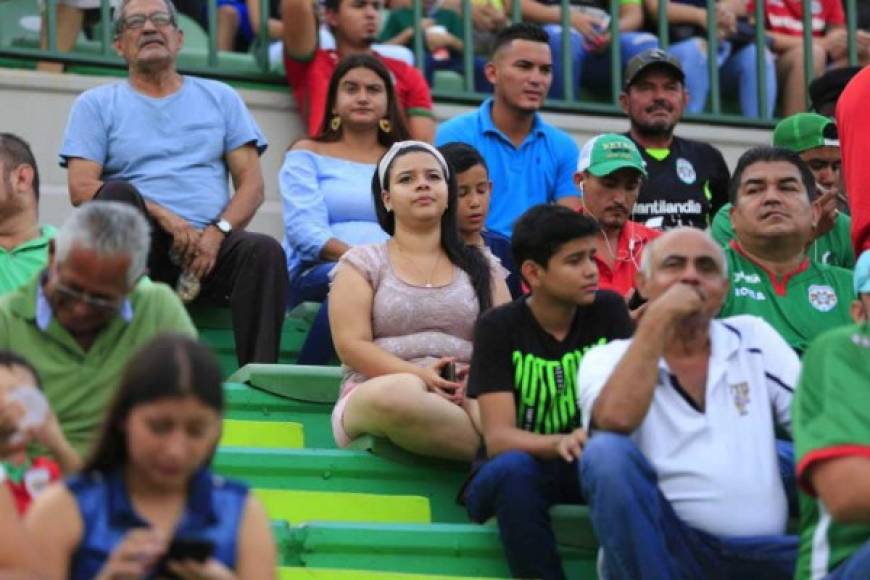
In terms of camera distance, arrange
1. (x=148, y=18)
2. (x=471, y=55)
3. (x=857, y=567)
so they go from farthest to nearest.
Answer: (x=471, y=55)
(x=148, y=18)
(x=857, y=567)

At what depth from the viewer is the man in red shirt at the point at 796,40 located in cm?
1151

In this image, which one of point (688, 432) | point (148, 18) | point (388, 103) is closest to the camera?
point (688, 432)

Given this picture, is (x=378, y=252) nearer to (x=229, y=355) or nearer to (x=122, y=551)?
(x=229, y=355)

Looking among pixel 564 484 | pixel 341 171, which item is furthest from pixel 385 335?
pixel 341 171

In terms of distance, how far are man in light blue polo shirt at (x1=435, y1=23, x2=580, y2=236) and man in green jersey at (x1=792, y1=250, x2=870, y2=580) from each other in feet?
11.1

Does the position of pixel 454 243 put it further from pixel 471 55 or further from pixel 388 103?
pixel 471 55

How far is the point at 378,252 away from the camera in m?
7.73

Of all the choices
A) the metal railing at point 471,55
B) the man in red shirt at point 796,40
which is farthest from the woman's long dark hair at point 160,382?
the man in red shirt at point 796,40

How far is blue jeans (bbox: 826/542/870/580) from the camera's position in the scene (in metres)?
5.78

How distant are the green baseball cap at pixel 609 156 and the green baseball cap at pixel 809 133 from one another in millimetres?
670

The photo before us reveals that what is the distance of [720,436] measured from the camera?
650 cm

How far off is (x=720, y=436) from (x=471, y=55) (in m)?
4.48

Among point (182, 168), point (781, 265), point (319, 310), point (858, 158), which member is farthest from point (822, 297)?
point (182, 168)

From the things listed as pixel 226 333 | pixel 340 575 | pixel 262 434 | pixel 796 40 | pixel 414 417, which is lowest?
pixel 340 575
